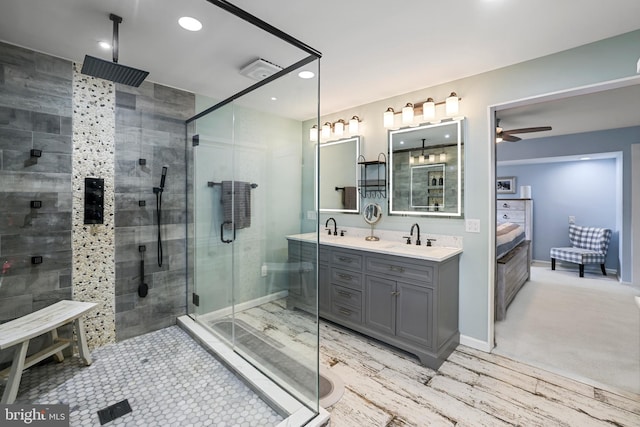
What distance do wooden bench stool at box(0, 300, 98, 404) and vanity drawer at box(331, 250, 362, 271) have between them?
2.05 meters

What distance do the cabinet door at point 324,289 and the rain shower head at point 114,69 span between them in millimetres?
2228

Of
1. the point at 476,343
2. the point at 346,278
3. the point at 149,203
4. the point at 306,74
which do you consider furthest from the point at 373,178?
the point at 149,203

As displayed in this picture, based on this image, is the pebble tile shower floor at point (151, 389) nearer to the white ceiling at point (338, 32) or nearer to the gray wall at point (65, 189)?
the gray wall at point (65, 189)

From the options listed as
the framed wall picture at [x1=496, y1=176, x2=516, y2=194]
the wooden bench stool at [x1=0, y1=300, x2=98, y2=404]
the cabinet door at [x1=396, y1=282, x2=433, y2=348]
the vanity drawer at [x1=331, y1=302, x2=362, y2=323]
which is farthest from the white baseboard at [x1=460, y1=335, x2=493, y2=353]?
the framed wall picture at [x1=496, y1=176, x2=516, y2=194]

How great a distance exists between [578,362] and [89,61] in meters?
4.19

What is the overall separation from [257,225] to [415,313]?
59.0 inches

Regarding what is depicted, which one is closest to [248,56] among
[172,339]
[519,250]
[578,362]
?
[172,339]

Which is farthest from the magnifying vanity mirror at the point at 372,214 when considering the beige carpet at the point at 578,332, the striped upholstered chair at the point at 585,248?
the striped upholstered chair at the point at 585,248

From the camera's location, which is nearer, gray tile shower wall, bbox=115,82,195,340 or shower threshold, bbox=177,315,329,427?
shower threshold, bbox=177,315,329,427

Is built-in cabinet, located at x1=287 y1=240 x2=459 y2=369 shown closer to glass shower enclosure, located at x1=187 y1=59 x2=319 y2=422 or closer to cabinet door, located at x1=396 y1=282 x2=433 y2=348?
cabinet door, located at x1=396 y1=282 x2=433 y2=348

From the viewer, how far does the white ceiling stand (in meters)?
1.67

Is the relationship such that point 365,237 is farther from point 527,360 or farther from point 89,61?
point 89,61

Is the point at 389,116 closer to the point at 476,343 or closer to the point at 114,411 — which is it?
the point at 476,343

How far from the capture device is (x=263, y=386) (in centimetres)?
193
